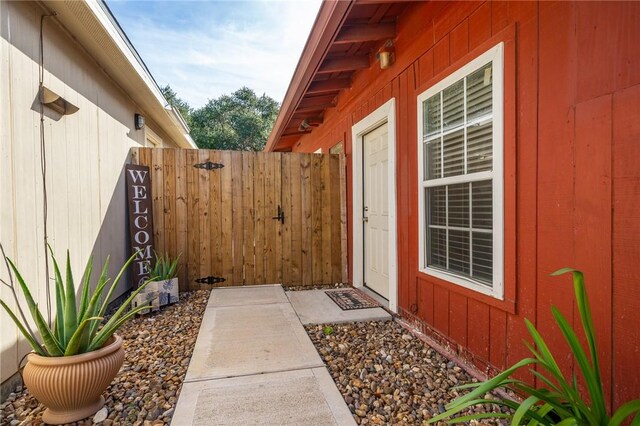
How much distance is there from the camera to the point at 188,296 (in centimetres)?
388

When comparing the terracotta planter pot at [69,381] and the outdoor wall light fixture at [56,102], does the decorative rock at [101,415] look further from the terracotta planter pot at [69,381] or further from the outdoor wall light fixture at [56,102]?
the outdoor wall light fixture at [56,102]

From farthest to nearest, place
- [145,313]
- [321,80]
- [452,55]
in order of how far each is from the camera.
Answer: [321,80] < [145,313] < [452,55]

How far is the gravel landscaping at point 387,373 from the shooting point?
1.76m

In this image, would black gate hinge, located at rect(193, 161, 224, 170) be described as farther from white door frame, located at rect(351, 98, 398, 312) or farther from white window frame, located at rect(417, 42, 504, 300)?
white window frame, located at rect(417, 42, 504, 300)

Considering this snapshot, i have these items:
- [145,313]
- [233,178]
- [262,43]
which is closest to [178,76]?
[262,43]

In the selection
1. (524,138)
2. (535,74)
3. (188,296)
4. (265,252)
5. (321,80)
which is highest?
(321,80)

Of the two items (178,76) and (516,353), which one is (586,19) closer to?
(516,353)

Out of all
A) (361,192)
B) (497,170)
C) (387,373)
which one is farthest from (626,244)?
(361,192)

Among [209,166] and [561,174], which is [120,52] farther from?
[561,174]

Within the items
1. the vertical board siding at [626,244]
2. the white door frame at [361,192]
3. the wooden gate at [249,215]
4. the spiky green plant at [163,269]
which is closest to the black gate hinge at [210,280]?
the wooden gate at [249,215]

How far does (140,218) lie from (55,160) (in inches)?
56.1

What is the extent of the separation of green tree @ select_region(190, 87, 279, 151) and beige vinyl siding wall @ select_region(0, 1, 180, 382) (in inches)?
486

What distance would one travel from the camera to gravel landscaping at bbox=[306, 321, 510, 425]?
5.79ft

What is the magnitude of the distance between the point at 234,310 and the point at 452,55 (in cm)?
287
